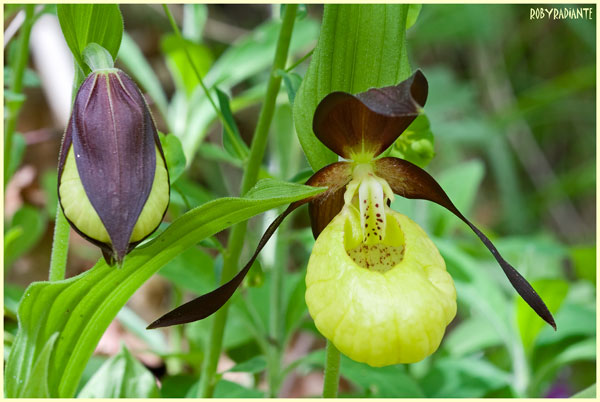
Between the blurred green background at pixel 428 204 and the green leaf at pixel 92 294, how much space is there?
143mm

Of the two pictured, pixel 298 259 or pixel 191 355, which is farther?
pixel 298 259

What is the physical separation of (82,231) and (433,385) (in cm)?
75

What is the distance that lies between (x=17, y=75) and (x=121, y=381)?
525 millimetres

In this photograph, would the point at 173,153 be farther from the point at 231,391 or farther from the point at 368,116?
the point at 231,391

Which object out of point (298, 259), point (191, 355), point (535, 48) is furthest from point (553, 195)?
point (191, 355)

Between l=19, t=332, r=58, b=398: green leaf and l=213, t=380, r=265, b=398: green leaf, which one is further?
l=213, t=380, r=265, b=398: green leaf

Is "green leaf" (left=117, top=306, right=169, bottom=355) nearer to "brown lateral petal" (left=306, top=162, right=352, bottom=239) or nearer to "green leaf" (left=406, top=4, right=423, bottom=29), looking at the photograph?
"brown lateral petal" (left=306, top=162, right=352, bottom=239)

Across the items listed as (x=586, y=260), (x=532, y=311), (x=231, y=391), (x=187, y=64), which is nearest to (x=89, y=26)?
(x=231, y=391)

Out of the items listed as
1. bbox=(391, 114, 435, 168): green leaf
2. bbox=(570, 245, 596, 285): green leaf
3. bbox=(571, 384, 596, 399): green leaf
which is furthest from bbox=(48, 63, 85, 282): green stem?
bbox=(570, 245, 596, 285): green leaf

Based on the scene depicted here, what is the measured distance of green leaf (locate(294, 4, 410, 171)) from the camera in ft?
2.27

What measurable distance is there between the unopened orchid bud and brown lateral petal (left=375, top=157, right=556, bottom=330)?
30cm

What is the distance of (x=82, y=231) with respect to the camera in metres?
0.59

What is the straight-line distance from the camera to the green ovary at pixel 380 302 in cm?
62

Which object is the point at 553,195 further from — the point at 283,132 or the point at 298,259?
the point at 283,132
